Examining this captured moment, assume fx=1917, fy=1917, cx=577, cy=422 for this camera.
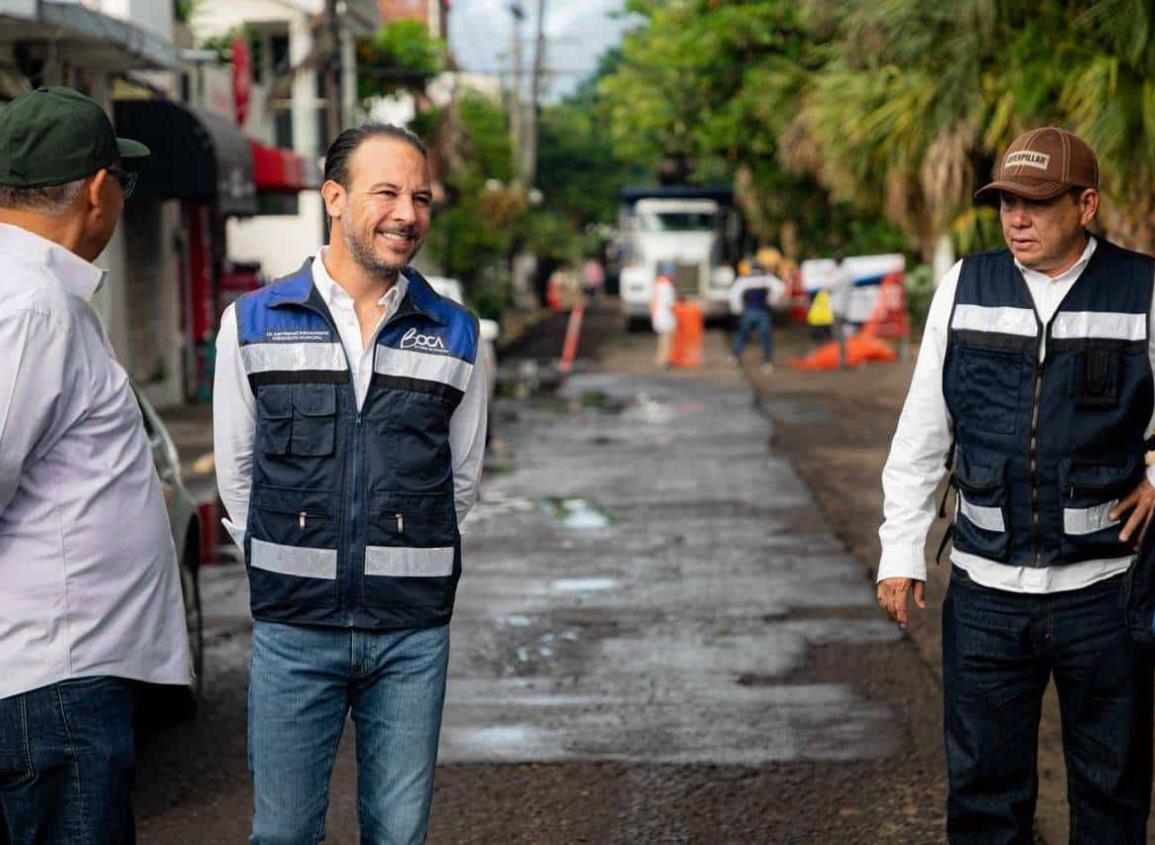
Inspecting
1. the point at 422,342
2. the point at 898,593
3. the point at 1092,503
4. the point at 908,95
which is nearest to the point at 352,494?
the point at 422,342

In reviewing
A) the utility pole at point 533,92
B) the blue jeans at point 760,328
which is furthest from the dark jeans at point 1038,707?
the utility pole at point 533,92

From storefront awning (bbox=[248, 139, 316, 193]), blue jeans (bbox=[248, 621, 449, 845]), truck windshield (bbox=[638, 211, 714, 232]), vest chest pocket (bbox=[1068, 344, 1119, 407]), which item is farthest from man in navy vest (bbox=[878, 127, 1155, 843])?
truck windshield (bbox=[638, 211, 714, 232])

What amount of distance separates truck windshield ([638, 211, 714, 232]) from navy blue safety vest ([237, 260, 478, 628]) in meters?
41.0

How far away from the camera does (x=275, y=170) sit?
1027 inches

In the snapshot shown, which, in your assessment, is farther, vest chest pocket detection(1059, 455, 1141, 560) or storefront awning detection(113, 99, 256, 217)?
storefront awning detection(113, 99, 256, 217)

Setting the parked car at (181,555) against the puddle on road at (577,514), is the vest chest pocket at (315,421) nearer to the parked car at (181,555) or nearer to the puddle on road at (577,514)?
the parked car at (181,555)

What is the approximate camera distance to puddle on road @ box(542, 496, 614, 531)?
43.1 feet

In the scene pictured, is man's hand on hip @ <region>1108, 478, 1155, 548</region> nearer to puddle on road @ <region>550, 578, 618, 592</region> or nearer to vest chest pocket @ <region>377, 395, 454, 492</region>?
vest chest pocket @ <region>377, 395, 454, 492</region>

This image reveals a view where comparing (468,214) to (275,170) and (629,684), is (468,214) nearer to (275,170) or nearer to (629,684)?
(275,170)

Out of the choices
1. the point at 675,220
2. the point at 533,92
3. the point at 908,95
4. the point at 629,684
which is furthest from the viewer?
the point at 533,92

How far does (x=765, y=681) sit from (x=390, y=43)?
31.7 metres

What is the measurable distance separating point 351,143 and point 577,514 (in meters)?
9.83

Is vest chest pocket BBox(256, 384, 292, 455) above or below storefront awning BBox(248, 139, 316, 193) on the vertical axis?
above

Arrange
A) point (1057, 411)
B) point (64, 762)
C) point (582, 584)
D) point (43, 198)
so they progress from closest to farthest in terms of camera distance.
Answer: point (64, 762)
point (43, 198)
point (1057, 411)
point (582, 584)
